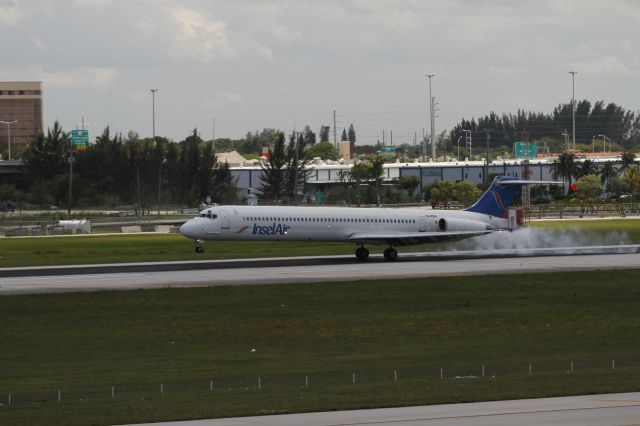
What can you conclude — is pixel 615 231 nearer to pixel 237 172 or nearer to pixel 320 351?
pixel 320 351

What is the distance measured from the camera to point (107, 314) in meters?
46.0

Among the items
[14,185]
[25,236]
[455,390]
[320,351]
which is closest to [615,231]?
[25,236]

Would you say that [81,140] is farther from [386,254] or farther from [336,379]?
[336,379]

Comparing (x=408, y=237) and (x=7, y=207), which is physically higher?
(x=7, y=207)

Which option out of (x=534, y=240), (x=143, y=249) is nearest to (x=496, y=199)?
(x=534, y=240)

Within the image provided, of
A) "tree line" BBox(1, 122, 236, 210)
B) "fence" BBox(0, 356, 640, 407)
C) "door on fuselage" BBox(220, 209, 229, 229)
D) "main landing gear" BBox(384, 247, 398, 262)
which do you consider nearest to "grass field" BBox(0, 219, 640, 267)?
"door on fuselage" BBox(220, 209, 229, 229)

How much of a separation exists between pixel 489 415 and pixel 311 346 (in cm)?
1586

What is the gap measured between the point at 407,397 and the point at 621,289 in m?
28.4

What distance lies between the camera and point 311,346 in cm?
3988

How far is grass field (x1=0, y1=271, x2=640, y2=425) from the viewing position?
2889cm

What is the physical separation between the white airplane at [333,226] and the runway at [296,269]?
147cm

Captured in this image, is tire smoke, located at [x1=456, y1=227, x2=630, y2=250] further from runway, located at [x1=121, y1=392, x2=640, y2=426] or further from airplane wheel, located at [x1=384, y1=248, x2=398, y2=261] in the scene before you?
runway, located at [x1=121, y1=392, x2=640, y2=426]

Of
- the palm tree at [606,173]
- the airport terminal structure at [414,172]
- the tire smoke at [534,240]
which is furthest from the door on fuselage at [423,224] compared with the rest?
the palm tree at [606,173]

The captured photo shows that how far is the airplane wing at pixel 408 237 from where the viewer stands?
68750 millimetres
